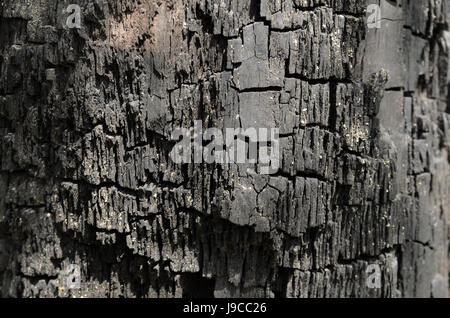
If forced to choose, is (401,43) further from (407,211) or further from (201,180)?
(201,180)

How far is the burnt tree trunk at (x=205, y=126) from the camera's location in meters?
1.75

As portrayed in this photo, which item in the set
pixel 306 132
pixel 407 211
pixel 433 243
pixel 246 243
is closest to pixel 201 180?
pixel 246 243

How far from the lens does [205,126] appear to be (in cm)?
177

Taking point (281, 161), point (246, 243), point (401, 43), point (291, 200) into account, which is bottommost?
point (246, 243)

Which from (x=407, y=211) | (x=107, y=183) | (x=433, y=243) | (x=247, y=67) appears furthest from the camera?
(x=433, y=243)

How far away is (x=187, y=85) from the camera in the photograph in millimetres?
1782

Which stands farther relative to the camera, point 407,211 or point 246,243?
point 407,211

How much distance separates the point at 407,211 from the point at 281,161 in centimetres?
52

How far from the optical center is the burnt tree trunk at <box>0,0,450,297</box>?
68.9 inches

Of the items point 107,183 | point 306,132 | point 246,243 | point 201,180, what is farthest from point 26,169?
point 306,132

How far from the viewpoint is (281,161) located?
1.76 meters

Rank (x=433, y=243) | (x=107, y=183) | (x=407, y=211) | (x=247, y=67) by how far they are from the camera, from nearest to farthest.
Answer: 1. (x=247, y=67)
2. (x=107, y=183)
3. (x=407, y=211)
4. (x=433, y=243)

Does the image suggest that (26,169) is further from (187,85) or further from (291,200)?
(291,200)
